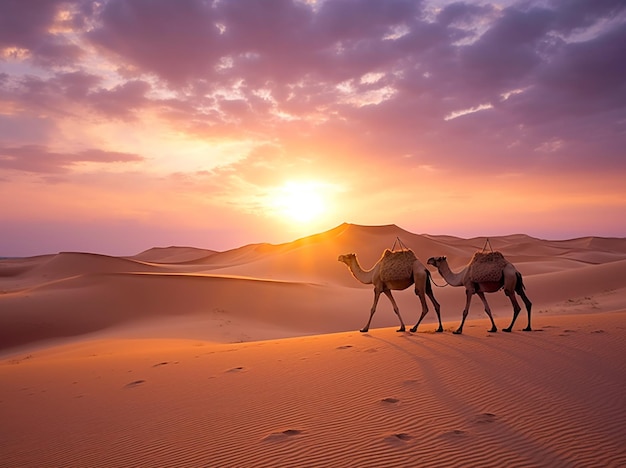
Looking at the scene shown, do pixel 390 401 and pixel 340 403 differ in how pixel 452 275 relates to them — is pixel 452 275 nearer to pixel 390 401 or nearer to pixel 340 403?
pixel 390 401

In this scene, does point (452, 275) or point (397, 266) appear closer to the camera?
point (452, 275)

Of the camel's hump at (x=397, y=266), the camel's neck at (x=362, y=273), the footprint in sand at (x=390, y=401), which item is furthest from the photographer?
the camel's neck at (x=362, y=273)

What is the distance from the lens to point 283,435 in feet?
15.1

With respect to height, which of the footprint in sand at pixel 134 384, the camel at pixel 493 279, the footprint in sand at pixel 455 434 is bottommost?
the footprint in sand at pixel 134 384

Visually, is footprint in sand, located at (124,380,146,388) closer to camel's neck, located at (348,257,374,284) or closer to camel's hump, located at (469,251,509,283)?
camel's neck, located at (348,257,374,284)

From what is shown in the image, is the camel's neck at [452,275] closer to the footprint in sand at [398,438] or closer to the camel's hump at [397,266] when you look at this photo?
the camel's hump at [397,266]

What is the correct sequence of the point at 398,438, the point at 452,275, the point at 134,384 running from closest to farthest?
the point at 398,438 < the point at 134,384 < the point at 452,275

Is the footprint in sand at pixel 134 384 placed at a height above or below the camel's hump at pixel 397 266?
below

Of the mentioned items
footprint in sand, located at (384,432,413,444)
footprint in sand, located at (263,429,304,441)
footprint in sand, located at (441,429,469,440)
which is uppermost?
footprint in sand, located at (441,429,469,440)

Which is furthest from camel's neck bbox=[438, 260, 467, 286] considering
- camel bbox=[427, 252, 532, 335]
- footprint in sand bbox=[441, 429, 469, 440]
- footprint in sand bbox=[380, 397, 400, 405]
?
footprint in sand bbox=[441, 429, 469, 440]

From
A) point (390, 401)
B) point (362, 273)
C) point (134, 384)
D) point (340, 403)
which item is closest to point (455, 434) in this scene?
point (390, 401)

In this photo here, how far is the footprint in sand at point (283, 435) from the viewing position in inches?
179

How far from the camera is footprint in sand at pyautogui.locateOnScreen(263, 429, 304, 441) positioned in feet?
14.9

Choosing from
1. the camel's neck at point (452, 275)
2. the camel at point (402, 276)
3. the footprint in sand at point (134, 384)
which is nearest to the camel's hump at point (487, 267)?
the camel's neck at point (452, 275)
